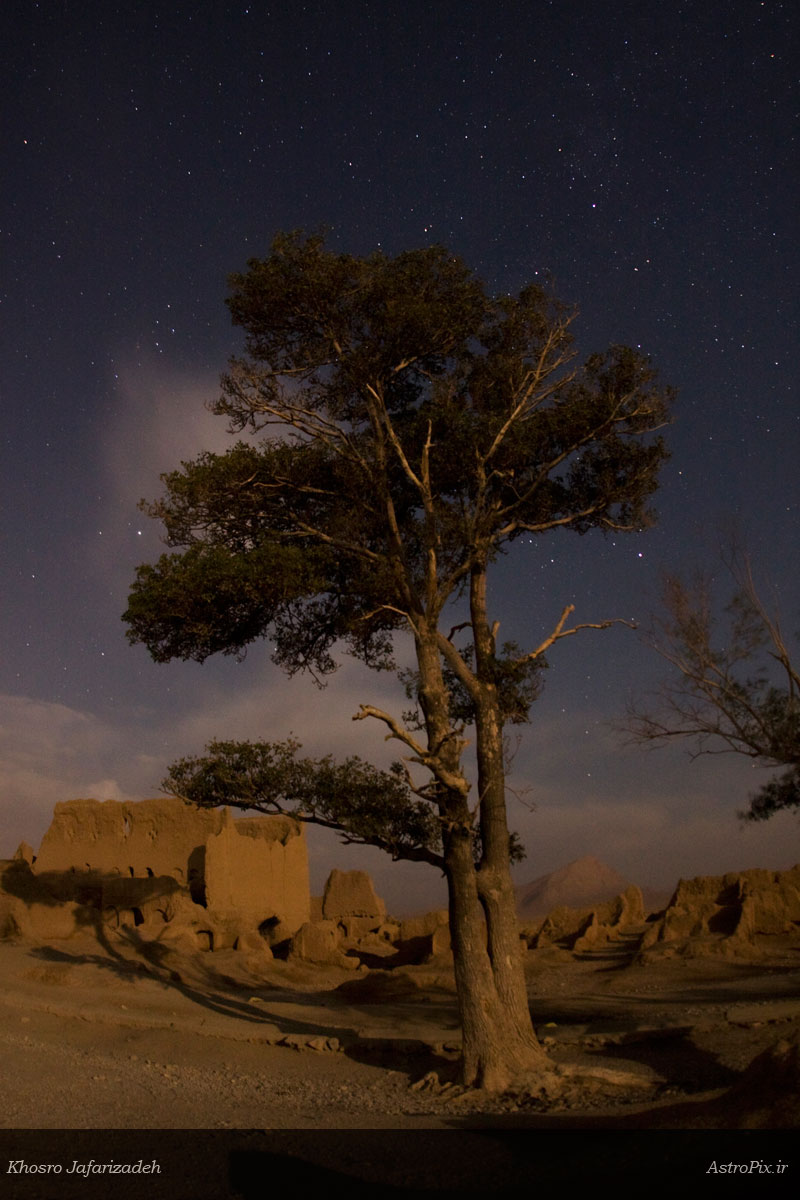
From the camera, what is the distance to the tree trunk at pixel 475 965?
1054cm

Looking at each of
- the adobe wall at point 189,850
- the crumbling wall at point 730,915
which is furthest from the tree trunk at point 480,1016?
the adobe wall at point 189,850

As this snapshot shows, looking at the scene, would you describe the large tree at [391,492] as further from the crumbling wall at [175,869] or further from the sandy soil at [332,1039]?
the crumbling wall at [175,869]

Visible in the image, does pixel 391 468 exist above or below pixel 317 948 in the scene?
above

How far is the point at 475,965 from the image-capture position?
1071 cm

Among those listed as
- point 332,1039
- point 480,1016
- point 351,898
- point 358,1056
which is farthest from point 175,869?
point 480,1016

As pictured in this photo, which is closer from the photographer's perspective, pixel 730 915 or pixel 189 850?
pixel 730 915

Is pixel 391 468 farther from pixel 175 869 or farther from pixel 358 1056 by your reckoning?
pixel 175 869

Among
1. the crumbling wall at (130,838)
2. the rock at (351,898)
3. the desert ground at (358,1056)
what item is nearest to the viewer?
the desert ground at (358,1056)

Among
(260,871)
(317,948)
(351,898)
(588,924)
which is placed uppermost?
(260,871)

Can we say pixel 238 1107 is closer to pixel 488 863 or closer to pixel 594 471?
pixel 488 863

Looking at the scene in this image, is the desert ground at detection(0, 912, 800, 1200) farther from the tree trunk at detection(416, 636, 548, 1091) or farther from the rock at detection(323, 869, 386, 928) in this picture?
the rock at detection(323, 869, 386, 928)

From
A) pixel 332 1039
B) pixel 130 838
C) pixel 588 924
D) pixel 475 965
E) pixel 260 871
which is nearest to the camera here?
pixel 475 965

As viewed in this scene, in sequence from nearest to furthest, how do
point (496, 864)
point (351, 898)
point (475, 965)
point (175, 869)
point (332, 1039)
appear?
point (475, 965)
point (496, 864)
point (332, 1039)
point (175, 869)
point (351, 898)

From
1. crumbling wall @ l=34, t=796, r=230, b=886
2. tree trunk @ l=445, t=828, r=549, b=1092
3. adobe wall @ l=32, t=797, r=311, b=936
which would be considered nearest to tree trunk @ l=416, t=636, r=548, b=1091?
tree trunk @ l=445, t=828, r=549, b=1092
